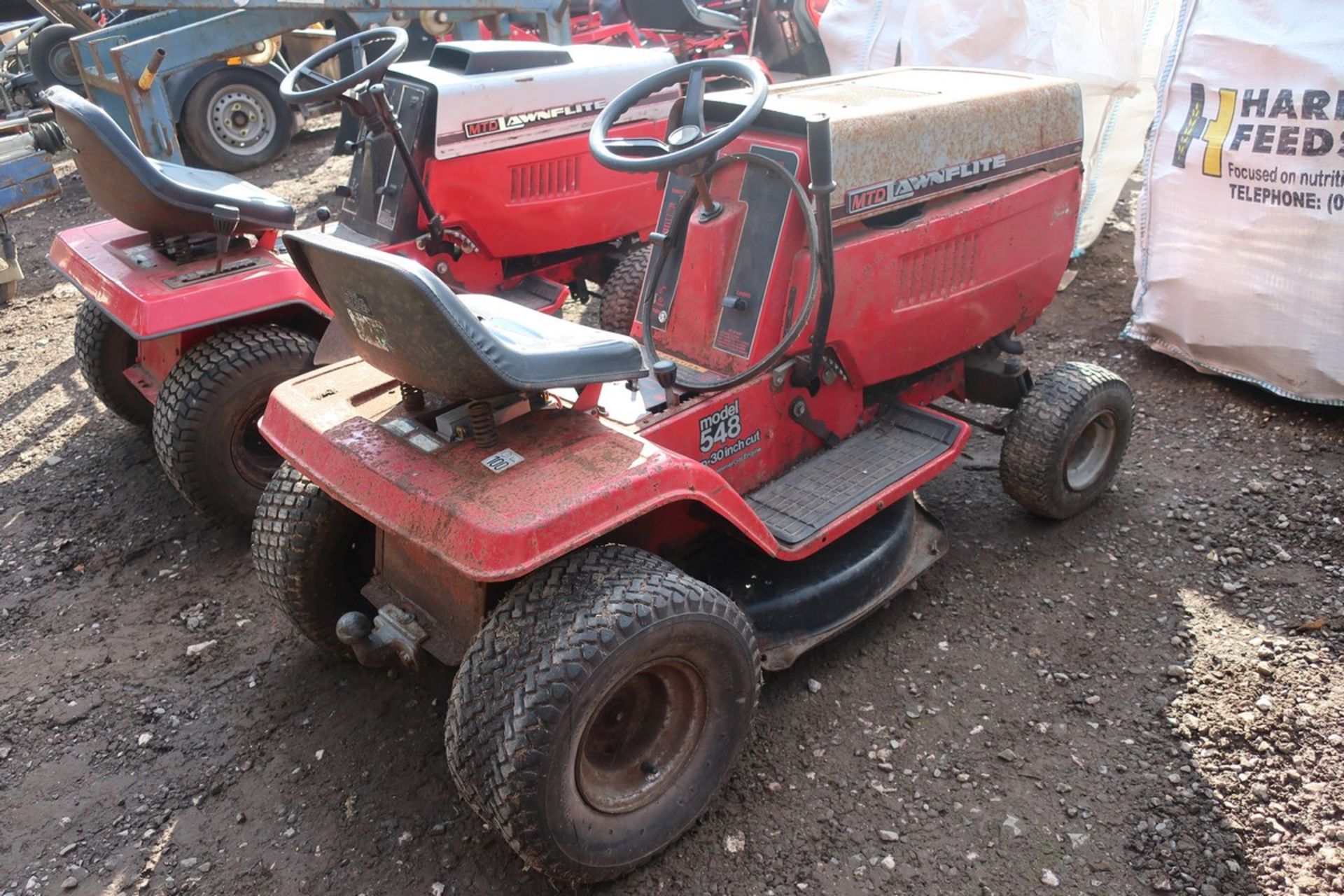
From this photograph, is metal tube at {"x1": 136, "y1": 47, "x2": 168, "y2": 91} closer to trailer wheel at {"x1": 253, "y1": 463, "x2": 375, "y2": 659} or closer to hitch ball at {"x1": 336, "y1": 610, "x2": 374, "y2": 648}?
trailer wheel at {"x1": 253, "y1": 463, "x2": 375, "y2": 659}

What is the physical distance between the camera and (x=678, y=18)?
7023 mm

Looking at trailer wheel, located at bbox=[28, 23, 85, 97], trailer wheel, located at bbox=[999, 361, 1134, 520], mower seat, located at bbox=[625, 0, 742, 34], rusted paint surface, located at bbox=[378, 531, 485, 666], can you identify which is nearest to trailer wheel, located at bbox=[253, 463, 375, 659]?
rusted paint surface, located at bbox=[378, 531, 485, 666]

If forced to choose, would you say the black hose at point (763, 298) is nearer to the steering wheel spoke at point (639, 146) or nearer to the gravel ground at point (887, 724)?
the steering wheel spoke at point (639, 146)

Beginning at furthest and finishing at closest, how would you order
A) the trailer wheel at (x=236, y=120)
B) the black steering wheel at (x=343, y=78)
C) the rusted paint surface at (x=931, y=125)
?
the trailer wheel at (x=236, y=120) → the black steering wheel at (x=343, y=78) → the rusted paint surface at (x=931, y=125)

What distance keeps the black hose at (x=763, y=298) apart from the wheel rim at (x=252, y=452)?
145 cm

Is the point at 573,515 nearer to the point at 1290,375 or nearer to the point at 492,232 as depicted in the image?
the point at 492,232

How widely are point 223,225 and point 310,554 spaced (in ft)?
4.99

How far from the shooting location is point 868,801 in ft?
8.24

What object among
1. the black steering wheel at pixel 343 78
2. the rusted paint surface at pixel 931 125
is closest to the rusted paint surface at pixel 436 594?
the rusted paint surface at pixel 931 125

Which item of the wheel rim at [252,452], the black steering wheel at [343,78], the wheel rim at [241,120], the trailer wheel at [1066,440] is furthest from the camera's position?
the wheel rim at [241,120]

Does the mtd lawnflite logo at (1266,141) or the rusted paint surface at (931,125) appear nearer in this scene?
the rusted paint surface at (931,125)

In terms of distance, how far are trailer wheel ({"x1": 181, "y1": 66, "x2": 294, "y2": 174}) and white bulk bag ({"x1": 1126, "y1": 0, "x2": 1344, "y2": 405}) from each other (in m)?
6.54

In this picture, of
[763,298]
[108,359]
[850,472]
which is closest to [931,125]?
[763,298]

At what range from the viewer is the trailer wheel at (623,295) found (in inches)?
169
